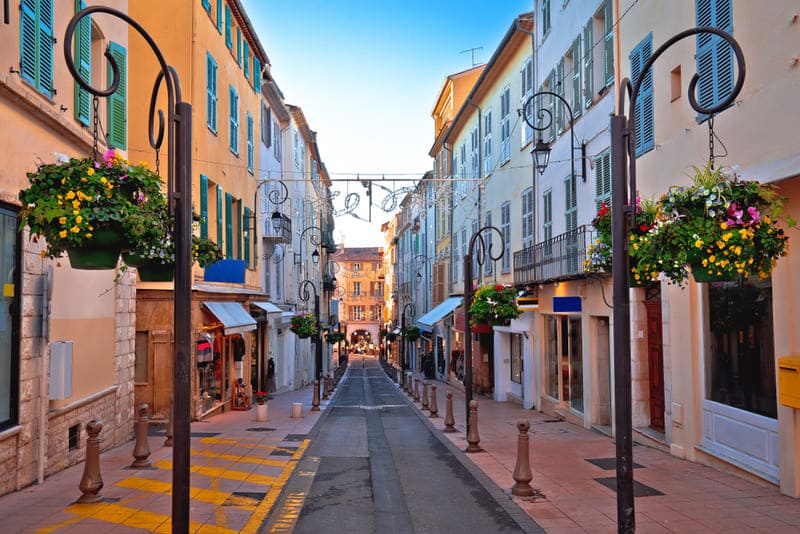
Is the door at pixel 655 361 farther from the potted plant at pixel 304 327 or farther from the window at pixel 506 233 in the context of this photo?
the potted plant at pixel 304 327

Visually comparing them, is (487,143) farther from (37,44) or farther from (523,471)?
(37,44)

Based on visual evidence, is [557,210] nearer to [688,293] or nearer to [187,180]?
[688,293]

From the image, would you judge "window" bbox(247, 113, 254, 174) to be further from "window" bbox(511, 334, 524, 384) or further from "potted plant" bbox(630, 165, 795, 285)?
"potted plant" bbox(630, 165, 795, 285)

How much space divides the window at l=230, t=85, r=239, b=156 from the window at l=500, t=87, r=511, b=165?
8744mm

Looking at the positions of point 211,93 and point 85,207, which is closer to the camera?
point 85,207

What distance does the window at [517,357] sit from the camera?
78.4ft

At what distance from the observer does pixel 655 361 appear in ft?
45.5

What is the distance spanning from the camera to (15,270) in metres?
9.30

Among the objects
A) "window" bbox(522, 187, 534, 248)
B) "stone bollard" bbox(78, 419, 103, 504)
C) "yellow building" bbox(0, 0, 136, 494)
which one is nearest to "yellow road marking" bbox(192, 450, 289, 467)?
"yellow building" bbox(0, 0, 136, 494)

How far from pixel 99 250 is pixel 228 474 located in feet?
19.4

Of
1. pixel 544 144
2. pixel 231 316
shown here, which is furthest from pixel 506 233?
pixel 544 144

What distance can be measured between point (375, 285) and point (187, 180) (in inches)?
3756

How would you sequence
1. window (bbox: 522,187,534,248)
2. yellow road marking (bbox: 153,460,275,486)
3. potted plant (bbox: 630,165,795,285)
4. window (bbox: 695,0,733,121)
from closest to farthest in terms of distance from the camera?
potted plant (bbox: 630,165,795,285) → window (bbox: 695,0,733,121) → yellow road marking (bbox: 153,460,275,486) → window (bbox: 522,187,534,248)

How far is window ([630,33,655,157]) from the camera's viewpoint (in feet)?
42.4
